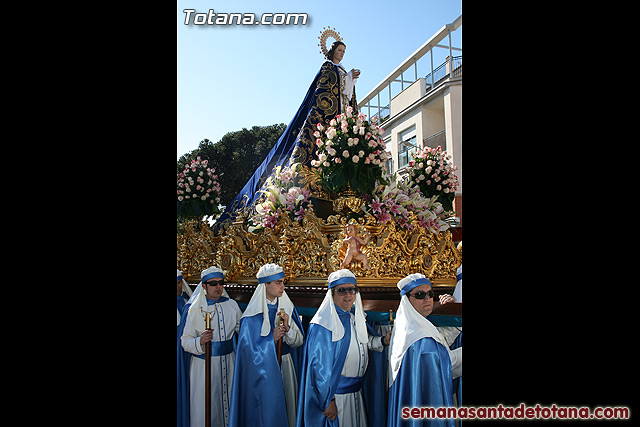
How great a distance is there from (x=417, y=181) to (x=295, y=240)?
101 inches

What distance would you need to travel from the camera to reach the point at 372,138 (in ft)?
18.0

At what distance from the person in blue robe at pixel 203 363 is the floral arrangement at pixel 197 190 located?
2869 mm

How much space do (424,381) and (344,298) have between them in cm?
107

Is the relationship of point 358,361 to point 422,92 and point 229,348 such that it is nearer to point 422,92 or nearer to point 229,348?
point 229,348

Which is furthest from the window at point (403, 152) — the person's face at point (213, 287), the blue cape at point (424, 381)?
the blue cape at point (424, 381)

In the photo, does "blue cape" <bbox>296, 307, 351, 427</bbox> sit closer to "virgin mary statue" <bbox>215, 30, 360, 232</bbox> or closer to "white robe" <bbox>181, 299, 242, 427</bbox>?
"white robe" <bbox>181, 299, 242, 427</bbox>


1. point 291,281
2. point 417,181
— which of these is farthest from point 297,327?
point 417,181

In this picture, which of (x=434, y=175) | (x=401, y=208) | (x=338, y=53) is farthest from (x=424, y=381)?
(x=338, y=53)

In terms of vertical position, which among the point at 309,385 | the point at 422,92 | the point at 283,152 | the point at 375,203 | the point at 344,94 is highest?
the point at 422,92

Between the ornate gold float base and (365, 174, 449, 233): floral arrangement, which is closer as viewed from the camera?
the ornate gold float base

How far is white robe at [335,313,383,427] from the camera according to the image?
3752 mm

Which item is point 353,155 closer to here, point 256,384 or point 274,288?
point 274,288

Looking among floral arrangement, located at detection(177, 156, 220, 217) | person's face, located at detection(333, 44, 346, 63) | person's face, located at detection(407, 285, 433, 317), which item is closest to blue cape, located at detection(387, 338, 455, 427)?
person's face, located at detection(407, 285, 433, 317)

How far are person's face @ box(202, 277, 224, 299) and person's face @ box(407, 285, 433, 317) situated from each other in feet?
7.23
